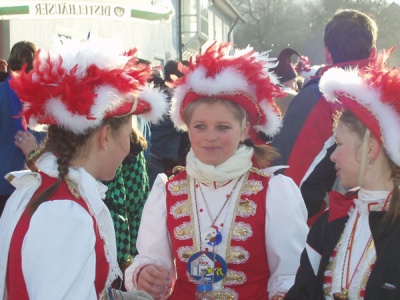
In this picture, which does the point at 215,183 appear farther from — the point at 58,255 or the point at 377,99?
the point at 58,255

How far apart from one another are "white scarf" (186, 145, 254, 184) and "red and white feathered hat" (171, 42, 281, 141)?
24 cm

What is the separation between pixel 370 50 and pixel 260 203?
1416 mm

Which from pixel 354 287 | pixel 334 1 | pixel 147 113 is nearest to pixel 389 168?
pixel 354 287

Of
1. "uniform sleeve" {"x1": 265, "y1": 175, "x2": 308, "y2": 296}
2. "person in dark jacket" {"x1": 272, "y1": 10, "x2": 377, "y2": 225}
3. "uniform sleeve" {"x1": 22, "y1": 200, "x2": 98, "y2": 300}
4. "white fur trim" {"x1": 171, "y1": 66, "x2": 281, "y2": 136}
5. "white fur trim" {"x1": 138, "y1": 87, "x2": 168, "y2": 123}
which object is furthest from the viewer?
"person in dark jacket" {"x1": 272, "y1": 10, "x2": 377, "y2": 225}

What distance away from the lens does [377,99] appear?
110 inches

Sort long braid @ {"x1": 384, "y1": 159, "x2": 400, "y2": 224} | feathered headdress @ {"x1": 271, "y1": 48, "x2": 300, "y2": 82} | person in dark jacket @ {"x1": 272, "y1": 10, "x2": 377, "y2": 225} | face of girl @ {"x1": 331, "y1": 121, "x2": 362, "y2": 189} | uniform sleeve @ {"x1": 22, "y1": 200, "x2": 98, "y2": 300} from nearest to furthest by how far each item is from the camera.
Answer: uniform sleeve @ {"x1": 22, "y1": 200, "x2": 98, "y2": 300}
long braid @ {"x1": 384, "y1": 159, "x2": 400, "y2": 224}
face of girl @ {"x1": 331, "y1": 121, "x2": 362, "y2": 189}
person in dark jacket @ {"x1": 272, "y1": 10, "x2": 377, "y2": 225}
feathered headdress @ {"x1": 271, "y1": 48, "x2": 300, "y2": 82}

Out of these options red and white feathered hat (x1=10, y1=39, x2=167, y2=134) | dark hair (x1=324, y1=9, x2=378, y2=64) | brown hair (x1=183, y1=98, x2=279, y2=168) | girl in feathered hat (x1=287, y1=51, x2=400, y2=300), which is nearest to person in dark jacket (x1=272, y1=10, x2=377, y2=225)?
dark hair (x1=324, y1=9, x2=378, y2=64)

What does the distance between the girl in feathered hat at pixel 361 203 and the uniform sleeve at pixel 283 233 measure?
27cm

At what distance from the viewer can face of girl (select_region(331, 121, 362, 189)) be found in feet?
9.32

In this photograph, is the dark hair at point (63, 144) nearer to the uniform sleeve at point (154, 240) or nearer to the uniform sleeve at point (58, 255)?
the uniform sleeve at point (58, 255)

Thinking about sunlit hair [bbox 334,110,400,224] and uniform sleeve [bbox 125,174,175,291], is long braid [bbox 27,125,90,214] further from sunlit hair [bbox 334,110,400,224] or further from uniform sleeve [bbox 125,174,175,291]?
sunlit hair [bbox 334,110,400,224]

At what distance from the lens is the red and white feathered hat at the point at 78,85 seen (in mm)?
2625

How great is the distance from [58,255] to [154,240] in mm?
1099

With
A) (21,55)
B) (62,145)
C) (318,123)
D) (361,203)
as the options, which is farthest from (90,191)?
(21,55)
